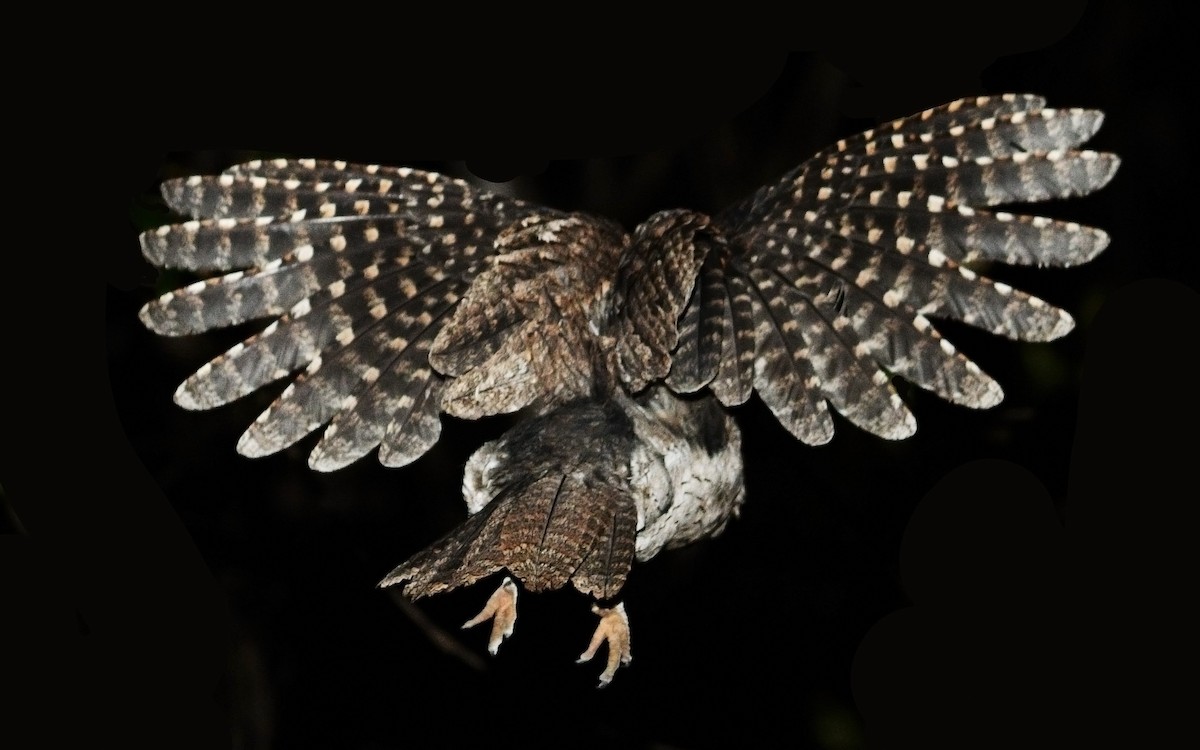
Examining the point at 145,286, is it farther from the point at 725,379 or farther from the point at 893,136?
the point at 893,136

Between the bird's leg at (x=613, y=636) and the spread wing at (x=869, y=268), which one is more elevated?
the spread wing at (x=869, y=268)

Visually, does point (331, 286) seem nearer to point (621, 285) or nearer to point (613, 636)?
point (621, 285)

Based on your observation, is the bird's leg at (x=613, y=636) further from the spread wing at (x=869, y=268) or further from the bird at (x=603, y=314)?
the spread wing at (x=869, y=268)

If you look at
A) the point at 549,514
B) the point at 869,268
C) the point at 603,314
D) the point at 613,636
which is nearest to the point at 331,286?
the point at 603,314

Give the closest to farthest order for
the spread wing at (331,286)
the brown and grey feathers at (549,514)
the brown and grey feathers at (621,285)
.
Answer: the brown and grey feathers at (549,514), the brown and grey feathers at (621,285), the spread wing at (331,286)

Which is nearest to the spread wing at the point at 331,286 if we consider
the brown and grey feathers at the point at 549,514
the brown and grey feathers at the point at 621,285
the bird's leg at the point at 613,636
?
the brown and grey feathers at the point at 621,285

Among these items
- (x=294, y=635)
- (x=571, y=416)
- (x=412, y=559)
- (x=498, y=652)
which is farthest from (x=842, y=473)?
(x=294, y=635)
